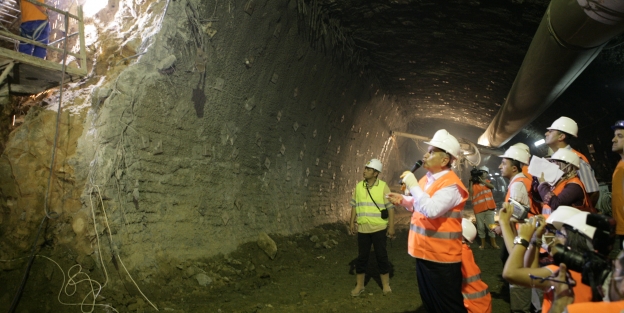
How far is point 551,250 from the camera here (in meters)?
1.67

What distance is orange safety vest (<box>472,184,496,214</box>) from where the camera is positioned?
21.8ft

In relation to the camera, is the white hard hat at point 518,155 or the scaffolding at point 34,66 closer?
the scaffolding at point 34,66

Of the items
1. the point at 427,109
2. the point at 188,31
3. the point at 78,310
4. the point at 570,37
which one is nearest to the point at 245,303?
the point at 78,310

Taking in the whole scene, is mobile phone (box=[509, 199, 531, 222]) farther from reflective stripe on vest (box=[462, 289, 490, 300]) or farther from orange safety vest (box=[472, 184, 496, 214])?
orange safety vest (box=[472, 184, 496, 214])

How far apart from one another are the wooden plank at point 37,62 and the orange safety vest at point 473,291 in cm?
414

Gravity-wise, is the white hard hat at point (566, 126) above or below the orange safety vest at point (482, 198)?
above

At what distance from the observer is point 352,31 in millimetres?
6891

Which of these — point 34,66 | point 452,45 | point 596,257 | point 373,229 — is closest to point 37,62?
point 34,66

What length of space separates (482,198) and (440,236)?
4.60m

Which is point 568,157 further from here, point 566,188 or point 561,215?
point 561,215

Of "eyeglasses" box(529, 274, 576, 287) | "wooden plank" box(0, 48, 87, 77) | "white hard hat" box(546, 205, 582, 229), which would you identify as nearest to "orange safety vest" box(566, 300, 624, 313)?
"eyeglasses" box(529, 274, 576, 287)

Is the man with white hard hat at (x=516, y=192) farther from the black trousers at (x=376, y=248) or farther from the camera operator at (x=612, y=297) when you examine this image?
the black trousers at (x=376, y=248)

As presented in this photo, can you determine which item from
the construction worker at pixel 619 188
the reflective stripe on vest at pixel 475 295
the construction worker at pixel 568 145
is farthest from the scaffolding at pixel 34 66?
the construction worker at pixel 619 188

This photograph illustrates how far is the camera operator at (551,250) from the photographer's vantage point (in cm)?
160
